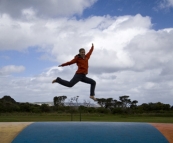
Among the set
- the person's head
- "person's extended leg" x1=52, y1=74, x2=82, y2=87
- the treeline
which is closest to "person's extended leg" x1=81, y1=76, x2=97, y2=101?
"person's extended leg" x1=52, y1=74, x2=82, y2=87

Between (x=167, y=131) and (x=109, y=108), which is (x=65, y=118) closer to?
(x=109, y=108)

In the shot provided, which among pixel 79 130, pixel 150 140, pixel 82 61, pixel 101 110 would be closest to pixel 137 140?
pixel 150 140

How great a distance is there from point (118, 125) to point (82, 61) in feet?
8.67

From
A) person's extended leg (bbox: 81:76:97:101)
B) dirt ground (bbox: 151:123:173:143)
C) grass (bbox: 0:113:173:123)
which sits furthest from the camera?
grass (bbox: 0:113:173:123)

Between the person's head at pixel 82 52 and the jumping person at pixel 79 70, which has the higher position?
the person's head at pixel 82 52

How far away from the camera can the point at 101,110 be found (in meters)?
27.2

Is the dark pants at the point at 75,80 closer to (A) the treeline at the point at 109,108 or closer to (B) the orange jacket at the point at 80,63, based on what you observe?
(B) the orange jacket at the point at 80,63

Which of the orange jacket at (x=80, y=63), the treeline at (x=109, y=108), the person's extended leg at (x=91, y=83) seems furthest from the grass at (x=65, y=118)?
the orange jacket at (x=80, y=63)

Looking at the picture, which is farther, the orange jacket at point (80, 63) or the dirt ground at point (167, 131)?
the orange jacket at point (80, 63)

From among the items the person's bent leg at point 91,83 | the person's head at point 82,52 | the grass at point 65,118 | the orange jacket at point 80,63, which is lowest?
the grass at point 65,118

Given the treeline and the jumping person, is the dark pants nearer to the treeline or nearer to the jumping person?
the jumping person

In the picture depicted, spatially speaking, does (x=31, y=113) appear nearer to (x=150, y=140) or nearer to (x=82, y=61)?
(x=82, y=61)

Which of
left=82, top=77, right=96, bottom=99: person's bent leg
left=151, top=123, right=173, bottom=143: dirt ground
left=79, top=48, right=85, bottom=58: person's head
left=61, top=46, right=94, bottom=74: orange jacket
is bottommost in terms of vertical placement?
left=151, top=123, right=173, bottom=143: dirt ground

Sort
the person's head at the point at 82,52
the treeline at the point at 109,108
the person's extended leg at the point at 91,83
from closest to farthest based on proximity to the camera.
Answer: the person's head at the point at 82,52, the person's extended leg at the point at 91,83, the treeline at the point at 109,108
